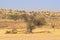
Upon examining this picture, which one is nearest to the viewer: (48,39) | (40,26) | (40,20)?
(48,39)

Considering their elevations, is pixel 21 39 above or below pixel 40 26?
above

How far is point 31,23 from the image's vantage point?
138 feet

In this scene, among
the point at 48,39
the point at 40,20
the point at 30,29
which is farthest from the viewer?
the point at 40,20

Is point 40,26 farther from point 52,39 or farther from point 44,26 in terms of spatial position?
point 52,39

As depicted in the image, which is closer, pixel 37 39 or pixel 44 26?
pixel 37 39

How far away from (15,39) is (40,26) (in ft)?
82.5

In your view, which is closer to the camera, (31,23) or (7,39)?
(7,39)

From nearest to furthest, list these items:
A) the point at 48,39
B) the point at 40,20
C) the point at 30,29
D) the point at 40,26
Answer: the point at 48,39 < the point at 30,29 < the point at 40,20 < the point at 40,26

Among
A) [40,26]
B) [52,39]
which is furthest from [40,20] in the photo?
[52,39]

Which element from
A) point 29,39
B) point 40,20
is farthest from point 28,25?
point 29,39

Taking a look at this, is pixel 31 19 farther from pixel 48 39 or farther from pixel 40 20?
pixel 48 39

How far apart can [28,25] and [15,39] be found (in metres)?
A: 12.5

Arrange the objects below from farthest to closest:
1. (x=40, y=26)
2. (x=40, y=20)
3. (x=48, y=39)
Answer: (x=40, y=26)
(x=40, y=20)
(x=48, y=39)

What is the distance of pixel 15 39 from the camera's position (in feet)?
96.8
